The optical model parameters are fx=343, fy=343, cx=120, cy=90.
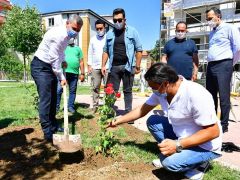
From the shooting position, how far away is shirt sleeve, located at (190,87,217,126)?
129 inches

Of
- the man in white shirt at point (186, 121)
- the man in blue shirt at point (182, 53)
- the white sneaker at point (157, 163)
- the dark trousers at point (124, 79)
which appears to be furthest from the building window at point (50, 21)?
the man in white shirt at point (186, 121)

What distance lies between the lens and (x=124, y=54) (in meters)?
6.77

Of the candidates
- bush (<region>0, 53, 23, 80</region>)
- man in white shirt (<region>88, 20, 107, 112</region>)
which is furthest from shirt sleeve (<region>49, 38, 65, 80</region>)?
bush (<region>0, 53, 23, 80</region>)

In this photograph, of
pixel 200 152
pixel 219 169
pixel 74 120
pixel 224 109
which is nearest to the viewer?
pixel 200 152

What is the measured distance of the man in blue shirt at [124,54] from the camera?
22.0ft

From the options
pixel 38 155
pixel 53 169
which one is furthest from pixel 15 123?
pixel 53 169

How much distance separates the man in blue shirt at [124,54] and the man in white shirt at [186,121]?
2985 mm

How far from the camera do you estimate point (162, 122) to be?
4.18 metres

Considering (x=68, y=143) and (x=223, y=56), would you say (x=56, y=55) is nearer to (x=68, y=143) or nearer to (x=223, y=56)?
(x=68, y=143)

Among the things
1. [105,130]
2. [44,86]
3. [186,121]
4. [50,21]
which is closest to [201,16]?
[50,21]

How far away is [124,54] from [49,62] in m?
2.10

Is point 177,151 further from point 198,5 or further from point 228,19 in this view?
point 198,5

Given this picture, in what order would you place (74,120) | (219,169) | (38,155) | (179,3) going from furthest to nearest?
(179,3) → (74,120) → (38,155) → (219,169)

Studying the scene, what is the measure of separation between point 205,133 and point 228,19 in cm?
3000
